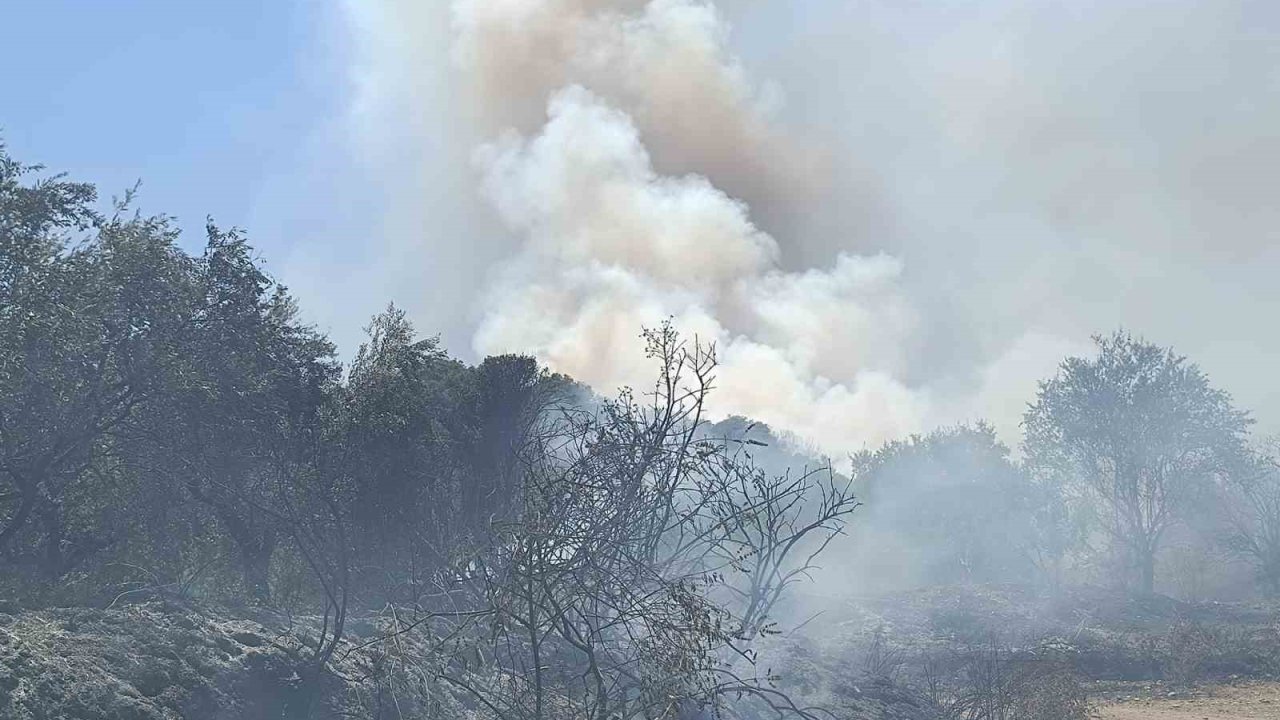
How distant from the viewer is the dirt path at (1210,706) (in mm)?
20047

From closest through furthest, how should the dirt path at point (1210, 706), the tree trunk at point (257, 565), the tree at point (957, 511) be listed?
1. the tree trunk at point (257, 565)
2. the dirt path at point (1210, 706)
3. the tree at point (957, 511)

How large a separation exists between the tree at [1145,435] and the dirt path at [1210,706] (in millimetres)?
20319

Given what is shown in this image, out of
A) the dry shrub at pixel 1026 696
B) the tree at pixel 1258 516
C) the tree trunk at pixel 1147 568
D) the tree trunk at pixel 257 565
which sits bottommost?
the dry shrub at pixel 1026 696

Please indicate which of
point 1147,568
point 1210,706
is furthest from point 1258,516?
point 1210,706

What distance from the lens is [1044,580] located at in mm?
43406

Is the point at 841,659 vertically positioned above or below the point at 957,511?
below

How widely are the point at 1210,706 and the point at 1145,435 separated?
2440 centimetres

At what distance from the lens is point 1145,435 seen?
142 ft

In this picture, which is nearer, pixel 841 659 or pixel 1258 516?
pixel 841 659

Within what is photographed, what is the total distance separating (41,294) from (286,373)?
3.40 m

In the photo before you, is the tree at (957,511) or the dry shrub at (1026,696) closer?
the dry shrub at (1026,696)

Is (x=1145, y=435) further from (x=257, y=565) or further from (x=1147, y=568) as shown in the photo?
(x=257, y=565)

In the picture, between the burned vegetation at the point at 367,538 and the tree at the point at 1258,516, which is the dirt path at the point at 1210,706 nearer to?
the burned vegetation at the point at 367,538

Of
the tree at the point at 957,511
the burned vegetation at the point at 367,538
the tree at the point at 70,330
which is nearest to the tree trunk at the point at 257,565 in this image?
the burned vegetation at the point at 367,538
